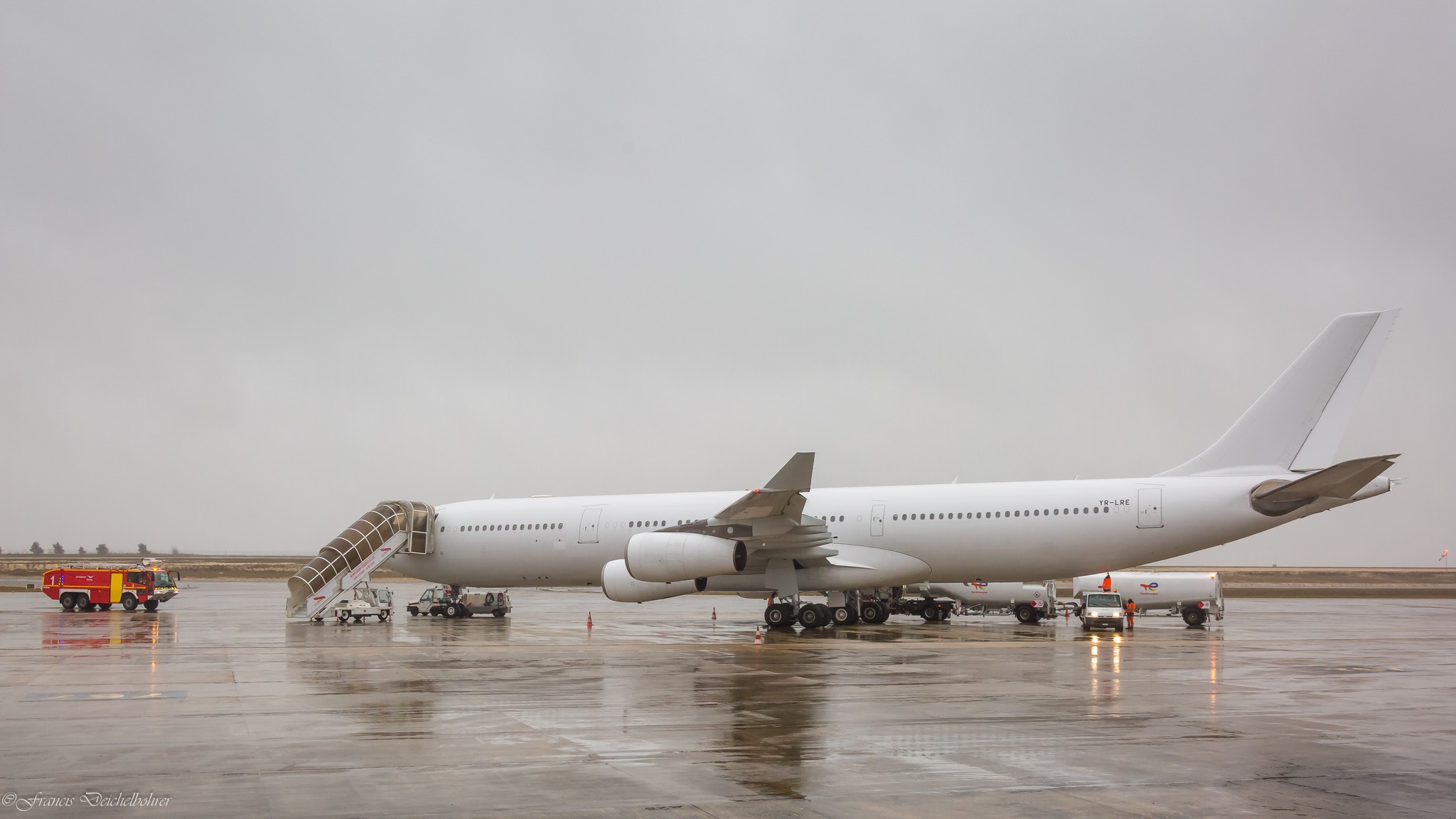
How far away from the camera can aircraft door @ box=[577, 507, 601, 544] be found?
29484mm

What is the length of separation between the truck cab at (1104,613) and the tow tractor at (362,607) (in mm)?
18796

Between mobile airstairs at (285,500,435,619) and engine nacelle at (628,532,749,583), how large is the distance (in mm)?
9331

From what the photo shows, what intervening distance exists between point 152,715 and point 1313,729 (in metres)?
11.5

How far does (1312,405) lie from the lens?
23.0m

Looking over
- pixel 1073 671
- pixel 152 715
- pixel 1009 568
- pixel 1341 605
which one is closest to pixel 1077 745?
pixel 1073 671

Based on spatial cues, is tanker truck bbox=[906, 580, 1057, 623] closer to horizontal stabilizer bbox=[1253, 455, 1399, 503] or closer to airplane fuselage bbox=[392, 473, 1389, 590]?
airplane fuselage bbox=[392, 473, 1389, 590]

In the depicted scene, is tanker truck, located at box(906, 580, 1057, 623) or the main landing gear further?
tanker truck, located at box(906, 580, 1057, 623)

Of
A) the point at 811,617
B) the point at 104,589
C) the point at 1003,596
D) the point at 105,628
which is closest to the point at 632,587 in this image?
the point at 811,617

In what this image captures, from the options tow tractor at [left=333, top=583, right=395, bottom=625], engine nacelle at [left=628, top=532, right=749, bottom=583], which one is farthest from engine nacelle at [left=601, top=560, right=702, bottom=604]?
tow tractor at [left=333, top=583, right=395, bottom=625]

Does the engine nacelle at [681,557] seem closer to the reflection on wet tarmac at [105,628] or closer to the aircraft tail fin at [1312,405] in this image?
the reflection on wet tarmac at [105,628]

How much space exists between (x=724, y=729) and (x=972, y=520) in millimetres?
16434

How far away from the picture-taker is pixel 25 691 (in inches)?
502

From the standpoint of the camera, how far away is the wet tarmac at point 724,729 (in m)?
7.07

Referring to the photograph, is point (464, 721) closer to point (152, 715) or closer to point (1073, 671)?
point (152, 715)
